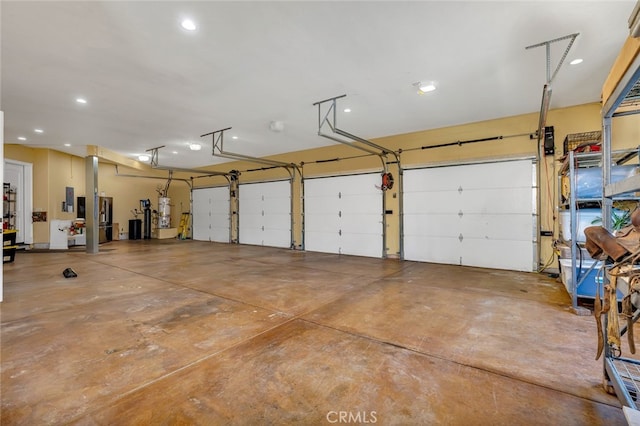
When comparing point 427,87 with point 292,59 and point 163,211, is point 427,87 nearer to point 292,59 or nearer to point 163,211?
point 292,59

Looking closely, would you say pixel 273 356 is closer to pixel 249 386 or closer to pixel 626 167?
pixel 249 386

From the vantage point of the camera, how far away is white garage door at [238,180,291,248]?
29.8 feet

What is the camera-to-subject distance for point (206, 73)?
149 inches

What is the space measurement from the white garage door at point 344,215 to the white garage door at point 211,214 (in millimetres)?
3951

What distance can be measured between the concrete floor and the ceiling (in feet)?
9.81

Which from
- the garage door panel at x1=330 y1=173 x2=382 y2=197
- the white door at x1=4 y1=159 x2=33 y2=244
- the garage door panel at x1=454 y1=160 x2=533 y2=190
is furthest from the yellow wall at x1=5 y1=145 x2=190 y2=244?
the garage door panel at x1=454 y1=160 x2=533 y2=190

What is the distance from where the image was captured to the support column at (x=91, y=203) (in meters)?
7.78

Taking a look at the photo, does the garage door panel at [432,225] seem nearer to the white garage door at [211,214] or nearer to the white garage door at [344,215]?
the white garage door at [344,215]

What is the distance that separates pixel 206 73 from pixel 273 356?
3624mm

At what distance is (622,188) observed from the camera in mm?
1439

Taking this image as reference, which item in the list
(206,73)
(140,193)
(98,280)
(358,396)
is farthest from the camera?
(140,193)

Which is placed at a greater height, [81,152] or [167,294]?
[81,152]

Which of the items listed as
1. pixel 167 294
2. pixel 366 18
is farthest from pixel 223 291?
pixel 366 18

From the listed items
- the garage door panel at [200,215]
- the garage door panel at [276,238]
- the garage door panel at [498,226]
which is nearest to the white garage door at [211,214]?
the garage door panel at [200,215]
